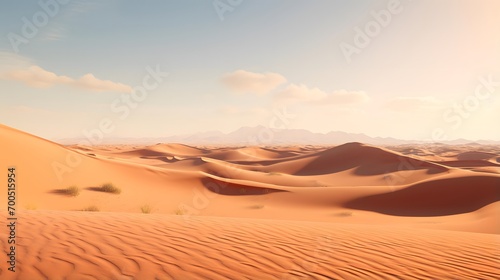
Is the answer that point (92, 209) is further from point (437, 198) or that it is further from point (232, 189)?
point (437, 198)

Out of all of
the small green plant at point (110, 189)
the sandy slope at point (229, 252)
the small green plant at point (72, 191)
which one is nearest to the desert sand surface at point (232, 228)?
the sandy slope at point (229, 252)

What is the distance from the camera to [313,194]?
56.2 feet

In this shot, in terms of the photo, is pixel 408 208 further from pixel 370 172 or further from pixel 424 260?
pixel 370 172

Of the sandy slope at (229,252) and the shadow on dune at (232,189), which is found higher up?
the shadow on dune at (232,189)

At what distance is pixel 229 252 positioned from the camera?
5.04m

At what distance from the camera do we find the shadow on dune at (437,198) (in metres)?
14.8

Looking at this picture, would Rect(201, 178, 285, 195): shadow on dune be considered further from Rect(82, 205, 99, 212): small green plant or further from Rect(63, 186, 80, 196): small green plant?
Rect(82, 205, 99, 212): small green plant

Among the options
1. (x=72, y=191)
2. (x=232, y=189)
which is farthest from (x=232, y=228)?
(x=232, y=189)

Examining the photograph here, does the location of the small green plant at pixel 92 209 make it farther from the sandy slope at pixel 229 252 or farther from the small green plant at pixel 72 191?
the sandy slope at pixel 229 252

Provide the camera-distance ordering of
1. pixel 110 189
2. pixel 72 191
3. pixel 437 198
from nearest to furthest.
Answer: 1. pixel 72 191
2. pixel 110 189
3. pixel 437 198

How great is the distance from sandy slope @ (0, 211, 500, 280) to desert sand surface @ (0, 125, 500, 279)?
0.06 ft

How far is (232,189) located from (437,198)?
35.2 feet

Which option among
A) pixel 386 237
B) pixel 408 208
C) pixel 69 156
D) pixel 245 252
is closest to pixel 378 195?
pixel 408 208

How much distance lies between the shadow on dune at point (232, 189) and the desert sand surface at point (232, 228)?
80 millimetres
